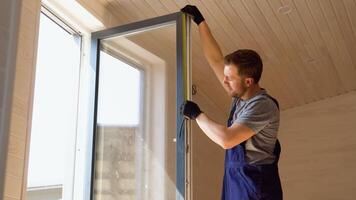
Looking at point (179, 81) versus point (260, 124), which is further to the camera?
point (179, 81)

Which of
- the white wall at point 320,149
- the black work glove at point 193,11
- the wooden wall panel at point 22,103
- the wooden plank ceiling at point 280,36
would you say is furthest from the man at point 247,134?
the white wall at point 320,149

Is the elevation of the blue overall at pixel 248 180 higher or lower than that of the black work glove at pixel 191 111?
lower

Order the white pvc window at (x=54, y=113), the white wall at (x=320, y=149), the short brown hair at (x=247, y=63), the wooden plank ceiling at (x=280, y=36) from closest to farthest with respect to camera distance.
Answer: the short brown hair at (x=247, y=63) → the white pvc window at (x=54, y=113) → the wooden plank ceiling at (x=280, y=36) → the white wall at (x=320, y=149)

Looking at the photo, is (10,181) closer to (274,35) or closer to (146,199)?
(146,199)

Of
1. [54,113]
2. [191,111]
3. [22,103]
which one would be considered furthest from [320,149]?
[22,103]

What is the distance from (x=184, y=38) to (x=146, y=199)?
910mm

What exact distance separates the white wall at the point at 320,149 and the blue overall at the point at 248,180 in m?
2.51

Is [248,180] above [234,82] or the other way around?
the other way around

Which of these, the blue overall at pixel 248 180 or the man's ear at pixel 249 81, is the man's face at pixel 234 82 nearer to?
the man's ear at pixel 249 81

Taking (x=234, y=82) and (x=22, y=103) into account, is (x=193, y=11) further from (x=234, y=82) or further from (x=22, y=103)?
(x=22, y=103)

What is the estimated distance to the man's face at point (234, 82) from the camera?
205 centimetres

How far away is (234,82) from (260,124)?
265mm

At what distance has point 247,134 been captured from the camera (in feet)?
6.19

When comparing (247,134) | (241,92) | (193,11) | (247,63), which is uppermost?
A: (193,11)
